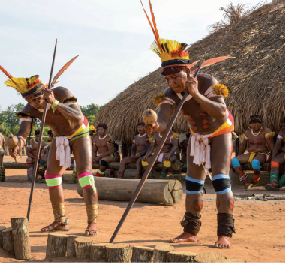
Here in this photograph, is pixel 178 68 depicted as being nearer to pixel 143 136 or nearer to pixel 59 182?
pixel 59 182

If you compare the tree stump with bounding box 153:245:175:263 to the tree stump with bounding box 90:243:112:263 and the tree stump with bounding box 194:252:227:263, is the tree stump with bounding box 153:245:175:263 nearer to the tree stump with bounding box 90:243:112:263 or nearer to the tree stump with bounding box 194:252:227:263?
the tree stump with bounding box 194:252:227:263

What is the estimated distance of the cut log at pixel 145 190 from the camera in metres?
6.52

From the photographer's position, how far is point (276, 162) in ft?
28.5

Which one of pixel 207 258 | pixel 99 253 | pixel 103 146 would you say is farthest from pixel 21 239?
pixel 103 146

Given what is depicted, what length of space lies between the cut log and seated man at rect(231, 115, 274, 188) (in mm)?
2937

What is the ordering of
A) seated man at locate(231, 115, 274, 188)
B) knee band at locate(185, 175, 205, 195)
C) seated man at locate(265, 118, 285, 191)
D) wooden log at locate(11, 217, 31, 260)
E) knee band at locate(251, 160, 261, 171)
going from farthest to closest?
1. seated man at locate(231, 115, 274, 188)
2. knee band at locate(251, 160, 261, 171)
3. seated man at locate(265, 118, 285, 191)
4. knee band at locate(185, 175, 205, 195)
5. wooden log at locate(11, 217, 31, 260)

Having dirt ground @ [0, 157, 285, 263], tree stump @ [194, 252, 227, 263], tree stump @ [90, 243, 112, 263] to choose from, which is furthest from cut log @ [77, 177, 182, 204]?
tree stump @ [194, 252, 227, 263]

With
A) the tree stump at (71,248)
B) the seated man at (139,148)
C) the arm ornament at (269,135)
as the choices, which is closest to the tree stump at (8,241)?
the tree stump at (71,248)

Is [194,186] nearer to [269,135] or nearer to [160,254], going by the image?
[160,254]

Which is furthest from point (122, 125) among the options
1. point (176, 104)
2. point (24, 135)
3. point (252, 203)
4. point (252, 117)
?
point (176, 104)

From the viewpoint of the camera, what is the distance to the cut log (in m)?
6.52

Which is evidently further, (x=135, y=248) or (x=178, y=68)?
(x=178, y=68)

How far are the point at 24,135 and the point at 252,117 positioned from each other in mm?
6202

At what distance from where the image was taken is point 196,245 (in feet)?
12.3
